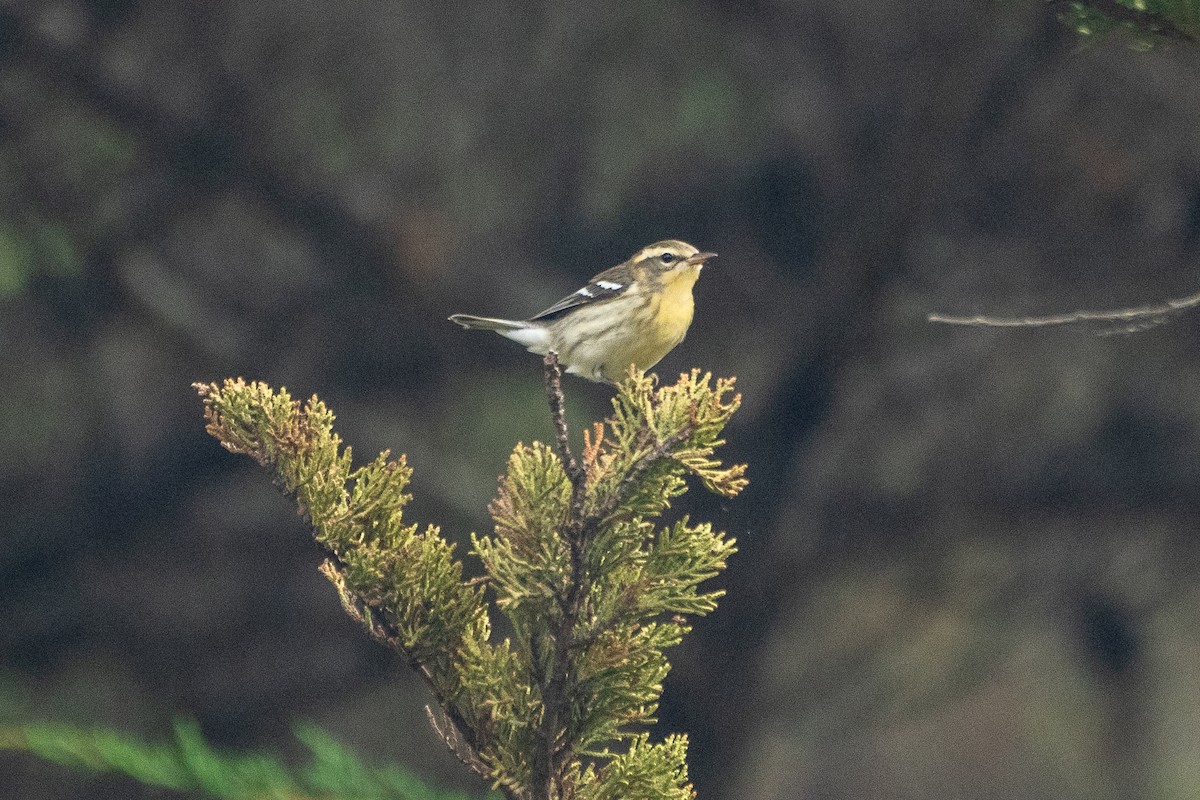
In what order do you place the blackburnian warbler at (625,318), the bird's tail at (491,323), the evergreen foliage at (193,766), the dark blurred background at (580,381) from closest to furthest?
the evergreen foliage at (193,766) < the blackburnian warbler at (625,318) < the bird's tail at (491,323) < the dark blurred background at (580,381)

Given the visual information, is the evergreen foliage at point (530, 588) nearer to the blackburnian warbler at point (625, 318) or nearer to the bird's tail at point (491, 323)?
the blackburnian warbler at point (625, 318)

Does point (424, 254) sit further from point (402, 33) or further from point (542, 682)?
point (542, 682)

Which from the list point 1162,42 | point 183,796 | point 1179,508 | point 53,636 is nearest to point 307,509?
point 1162,42

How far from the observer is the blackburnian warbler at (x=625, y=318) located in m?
1.60

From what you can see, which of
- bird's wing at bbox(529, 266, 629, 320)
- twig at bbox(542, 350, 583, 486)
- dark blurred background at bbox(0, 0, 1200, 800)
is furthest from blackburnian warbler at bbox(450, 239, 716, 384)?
dark blurred background at bbox(0, 0, 1200, 800)

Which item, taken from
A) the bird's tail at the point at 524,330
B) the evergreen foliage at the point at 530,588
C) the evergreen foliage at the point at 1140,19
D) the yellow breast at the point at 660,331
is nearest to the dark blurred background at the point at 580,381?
the bird's tail at the point at 524,330

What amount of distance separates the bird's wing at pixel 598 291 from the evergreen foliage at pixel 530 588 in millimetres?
992

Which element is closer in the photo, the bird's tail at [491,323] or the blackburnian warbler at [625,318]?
the blackburnian warbler at [625,318]

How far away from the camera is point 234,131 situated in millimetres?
3105

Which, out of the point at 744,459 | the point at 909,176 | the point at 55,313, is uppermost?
the point at 55,313

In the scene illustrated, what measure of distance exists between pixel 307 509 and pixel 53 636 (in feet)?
8.29

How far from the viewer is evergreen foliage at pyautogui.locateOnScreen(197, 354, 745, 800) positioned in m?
0.81

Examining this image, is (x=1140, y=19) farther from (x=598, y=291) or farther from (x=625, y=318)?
(x=598, y=291)

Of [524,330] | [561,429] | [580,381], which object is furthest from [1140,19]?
[580,381]
